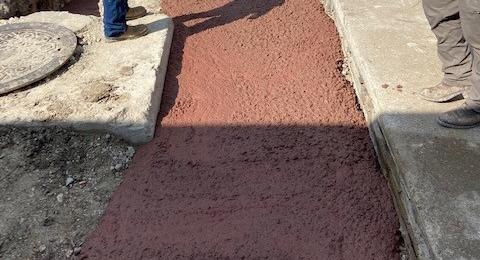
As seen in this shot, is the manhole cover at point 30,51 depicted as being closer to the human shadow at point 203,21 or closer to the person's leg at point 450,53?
the human shadow at point 203,21

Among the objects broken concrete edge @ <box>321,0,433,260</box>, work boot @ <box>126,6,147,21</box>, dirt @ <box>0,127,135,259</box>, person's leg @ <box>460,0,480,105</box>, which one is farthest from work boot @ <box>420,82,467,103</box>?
work boot @ <box>126,6,147,21</box>

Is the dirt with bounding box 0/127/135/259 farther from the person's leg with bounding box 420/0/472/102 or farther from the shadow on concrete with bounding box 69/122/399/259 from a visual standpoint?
the person's leg with bounding box 420/0/472/102

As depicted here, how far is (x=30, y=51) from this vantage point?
385 centimetres

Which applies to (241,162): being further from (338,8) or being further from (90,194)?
(338,8)

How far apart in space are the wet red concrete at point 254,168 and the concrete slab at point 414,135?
0.63 ft

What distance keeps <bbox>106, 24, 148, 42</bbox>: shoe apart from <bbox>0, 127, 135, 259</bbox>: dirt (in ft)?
3.57

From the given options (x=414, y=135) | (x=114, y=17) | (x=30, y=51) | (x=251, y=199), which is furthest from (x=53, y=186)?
(x=414, y=135)

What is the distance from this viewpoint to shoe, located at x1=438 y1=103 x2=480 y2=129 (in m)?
2.80

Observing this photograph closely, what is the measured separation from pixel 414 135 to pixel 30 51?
291cm

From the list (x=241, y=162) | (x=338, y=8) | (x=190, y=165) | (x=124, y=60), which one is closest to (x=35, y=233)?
(x=190, y=165)

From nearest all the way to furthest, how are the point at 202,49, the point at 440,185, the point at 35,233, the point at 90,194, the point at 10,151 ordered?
1. the point at 440,185
2. the point at 35,233
3. the point at 90,194
4. the point at 10,151
5. the point at 202,49

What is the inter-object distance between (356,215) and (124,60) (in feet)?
6.97

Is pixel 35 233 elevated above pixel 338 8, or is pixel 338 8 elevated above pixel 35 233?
pixel 338 8

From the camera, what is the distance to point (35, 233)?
8.62 feet
